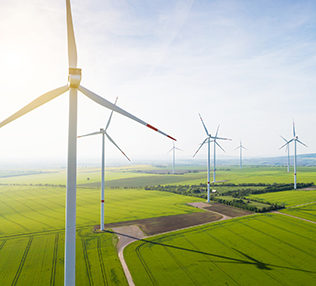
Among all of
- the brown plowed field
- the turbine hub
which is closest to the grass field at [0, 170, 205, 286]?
the brown plowed field

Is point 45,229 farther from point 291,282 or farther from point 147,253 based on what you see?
point 291,282

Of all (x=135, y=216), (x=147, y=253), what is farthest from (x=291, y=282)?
(x=135, y=216)

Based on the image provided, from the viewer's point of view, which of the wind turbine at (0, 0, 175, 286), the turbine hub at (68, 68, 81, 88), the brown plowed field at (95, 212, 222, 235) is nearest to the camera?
the wind turbine at (0, 0, 175, 286)

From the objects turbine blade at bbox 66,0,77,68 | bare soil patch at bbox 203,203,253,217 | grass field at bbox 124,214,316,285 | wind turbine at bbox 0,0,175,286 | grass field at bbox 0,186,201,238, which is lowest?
grass field at bbox 0,186,201,238

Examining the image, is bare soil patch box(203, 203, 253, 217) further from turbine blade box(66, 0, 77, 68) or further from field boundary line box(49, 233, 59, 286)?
turbine blade box(66, 0, 77, 68)

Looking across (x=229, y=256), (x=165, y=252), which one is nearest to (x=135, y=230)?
(x=165, y=252)

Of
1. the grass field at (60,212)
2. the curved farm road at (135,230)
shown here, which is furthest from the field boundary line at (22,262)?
the curved farm road at (135,230)

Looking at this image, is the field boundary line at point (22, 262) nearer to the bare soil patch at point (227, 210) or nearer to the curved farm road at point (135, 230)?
the curved farm road at point (135, 230)
